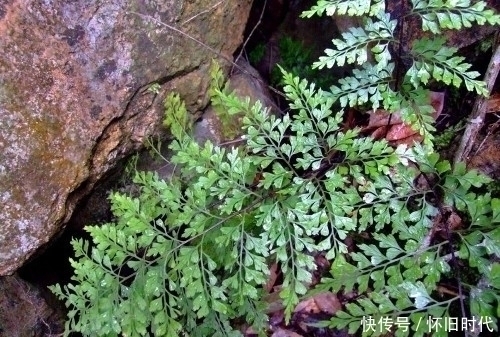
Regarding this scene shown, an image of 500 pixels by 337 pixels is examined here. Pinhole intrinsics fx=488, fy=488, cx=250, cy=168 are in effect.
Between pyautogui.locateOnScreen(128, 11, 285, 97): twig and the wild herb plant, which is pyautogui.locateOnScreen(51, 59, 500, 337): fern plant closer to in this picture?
the wild herb plant

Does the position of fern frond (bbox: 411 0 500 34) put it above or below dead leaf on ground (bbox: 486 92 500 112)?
above

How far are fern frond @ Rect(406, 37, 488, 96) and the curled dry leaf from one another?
476 mm

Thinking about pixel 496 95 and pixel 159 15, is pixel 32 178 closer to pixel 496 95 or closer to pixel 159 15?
pixel 159 15

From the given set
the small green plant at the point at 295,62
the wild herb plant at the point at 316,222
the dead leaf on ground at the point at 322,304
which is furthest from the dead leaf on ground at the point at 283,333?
the small green plant at the point at 295,62

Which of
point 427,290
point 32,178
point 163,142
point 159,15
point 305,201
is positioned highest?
point 159,15

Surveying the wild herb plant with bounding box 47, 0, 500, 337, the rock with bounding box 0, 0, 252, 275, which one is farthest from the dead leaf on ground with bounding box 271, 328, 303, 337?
the rock with bounding box 0, 0, 252, 275

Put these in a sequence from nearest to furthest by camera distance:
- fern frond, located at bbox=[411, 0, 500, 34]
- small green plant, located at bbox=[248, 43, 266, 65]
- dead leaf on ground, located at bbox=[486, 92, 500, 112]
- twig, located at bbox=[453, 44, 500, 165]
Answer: fern frond, located at bbox=[411, 0, 500, 34] < twig, located at bbox=[453, 44, 500, 165] < dead leaf on ground, located at bbox=[486, 92, 500, 112] < small green plant, located at bbox=[248, 43, 266, 65]

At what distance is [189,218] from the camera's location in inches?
86.8

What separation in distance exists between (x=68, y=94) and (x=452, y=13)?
5.47 ft

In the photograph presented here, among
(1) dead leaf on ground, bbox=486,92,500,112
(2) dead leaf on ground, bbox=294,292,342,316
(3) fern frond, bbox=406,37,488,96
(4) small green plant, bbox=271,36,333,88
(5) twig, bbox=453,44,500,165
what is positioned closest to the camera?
(3) fern frond, bbox=406,37,488,96

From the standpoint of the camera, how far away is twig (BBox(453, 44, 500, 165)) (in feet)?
7.45

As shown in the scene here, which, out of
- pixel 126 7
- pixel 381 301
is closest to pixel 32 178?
pixel 126 7

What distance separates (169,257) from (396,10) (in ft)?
5.29

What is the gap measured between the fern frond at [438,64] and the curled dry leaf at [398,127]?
1.56 ft
